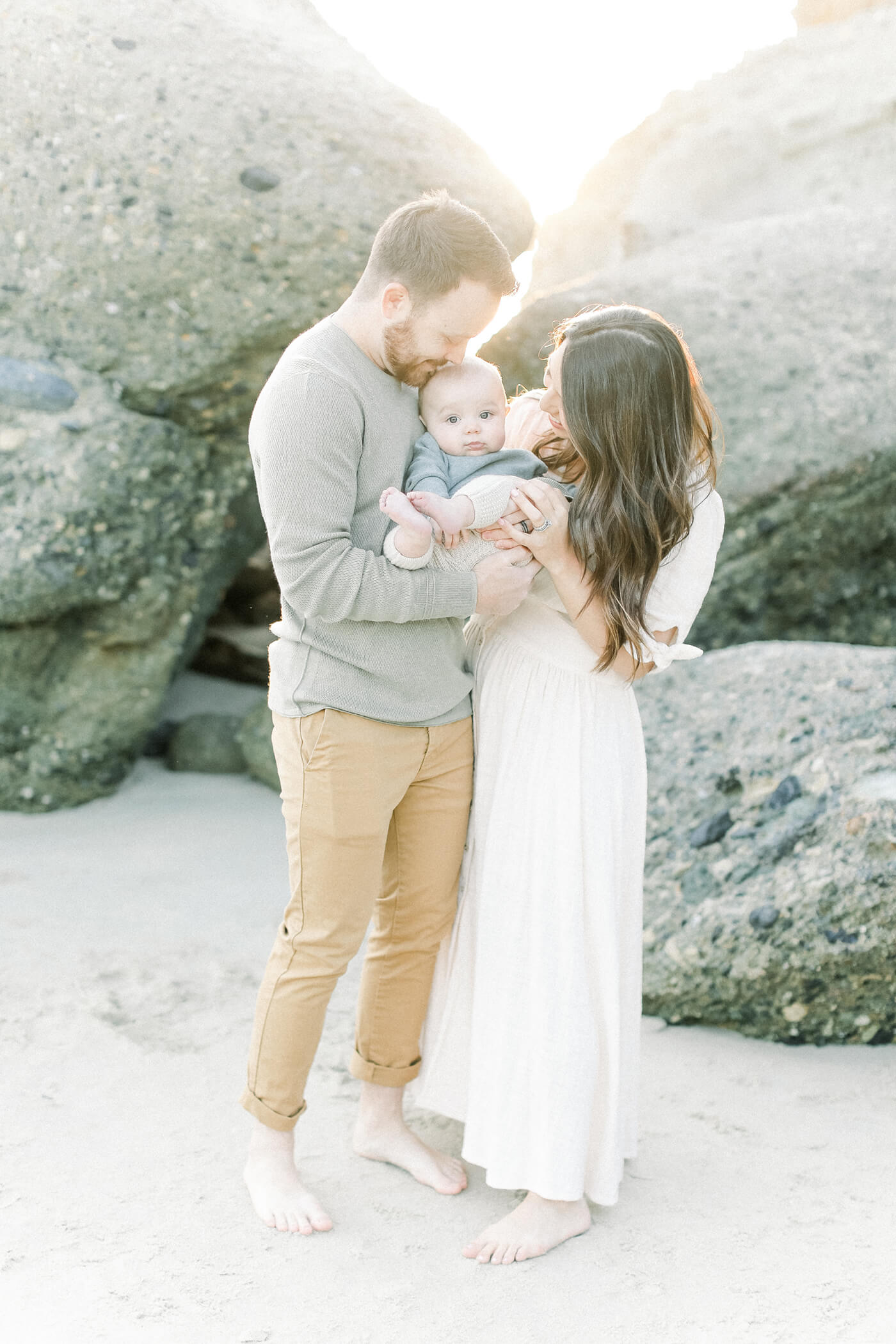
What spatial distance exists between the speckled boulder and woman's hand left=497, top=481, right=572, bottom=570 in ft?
8.24

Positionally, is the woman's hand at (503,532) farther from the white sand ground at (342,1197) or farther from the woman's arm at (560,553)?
the white sand ground at (342,1197)

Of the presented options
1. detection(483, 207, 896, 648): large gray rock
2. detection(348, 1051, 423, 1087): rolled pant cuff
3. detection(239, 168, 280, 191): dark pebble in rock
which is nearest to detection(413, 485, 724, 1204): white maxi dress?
detection(348, 1051, 423, 1087): rolled pant cuff

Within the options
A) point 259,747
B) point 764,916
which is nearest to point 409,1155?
point 764,916

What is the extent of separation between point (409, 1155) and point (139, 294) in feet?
10.6

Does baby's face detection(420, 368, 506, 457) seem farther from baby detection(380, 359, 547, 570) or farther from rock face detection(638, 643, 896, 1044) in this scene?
rock face detection(638, 643, 896, 1044)

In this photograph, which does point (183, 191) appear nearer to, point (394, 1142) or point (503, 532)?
point (503, 532)

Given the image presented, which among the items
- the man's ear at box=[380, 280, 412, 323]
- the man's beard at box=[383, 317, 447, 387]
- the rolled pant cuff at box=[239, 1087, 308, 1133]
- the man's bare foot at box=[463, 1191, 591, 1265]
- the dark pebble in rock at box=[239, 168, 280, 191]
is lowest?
the man's bare foot at box=[463, 1191, 591, 1265]

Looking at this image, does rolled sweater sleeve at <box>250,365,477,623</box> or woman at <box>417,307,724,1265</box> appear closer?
rolled sweater sleeve at <box>250,365,477,623</box>

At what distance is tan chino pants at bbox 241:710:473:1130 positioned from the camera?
90.6 inches

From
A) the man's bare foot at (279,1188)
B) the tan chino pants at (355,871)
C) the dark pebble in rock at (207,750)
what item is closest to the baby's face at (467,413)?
the tan chino pants at (355,871)

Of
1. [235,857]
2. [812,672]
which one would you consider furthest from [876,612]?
[235,857]

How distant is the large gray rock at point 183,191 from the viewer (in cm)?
426

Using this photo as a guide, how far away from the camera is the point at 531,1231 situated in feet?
7.62

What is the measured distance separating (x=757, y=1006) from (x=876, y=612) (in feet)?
7.56
